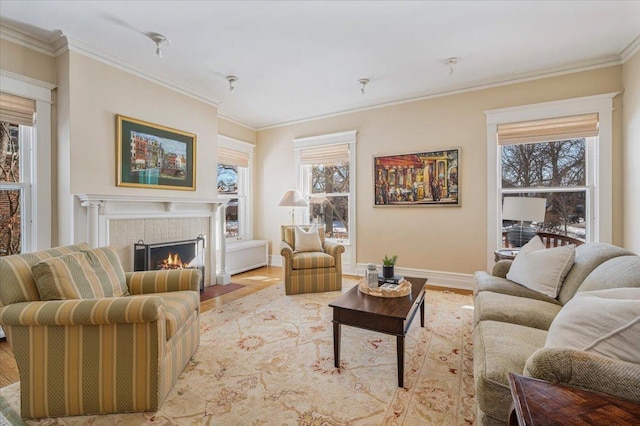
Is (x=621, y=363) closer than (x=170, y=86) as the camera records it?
Yes

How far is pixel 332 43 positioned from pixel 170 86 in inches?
85.7

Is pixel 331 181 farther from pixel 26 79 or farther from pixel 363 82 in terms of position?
pixel 26 79

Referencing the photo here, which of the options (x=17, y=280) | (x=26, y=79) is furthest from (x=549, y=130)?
(x=26, y=79)

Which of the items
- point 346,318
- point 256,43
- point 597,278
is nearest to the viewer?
point 597,278

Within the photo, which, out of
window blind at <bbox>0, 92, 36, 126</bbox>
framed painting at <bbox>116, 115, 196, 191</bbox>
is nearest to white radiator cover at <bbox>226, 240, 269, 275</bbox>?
framed painting at <bbox>116, 115, 196, 191</bbox>

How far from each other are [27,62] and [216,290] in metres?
3.09

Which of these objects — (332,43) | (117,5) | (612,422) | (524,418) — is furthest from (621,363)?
(117,5)

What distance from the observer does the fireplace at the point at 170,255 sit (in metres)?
3.38

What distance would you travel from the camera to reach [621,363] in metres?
0.98

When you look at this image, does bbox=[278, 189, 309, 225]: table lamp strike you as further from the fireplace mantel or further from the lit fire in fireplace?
the lit fire in fireplace

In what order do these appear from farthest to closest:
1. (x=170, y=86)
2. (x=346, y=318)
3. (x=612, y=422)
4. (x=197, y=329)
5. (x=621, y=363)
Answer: (x=170, y=86) < (x=197, y=329) < (x=346, y=318) < (x=621, y=363) < (x=612, y=422)

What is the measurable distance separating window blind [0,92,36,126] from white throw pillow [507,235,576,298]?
4633mm

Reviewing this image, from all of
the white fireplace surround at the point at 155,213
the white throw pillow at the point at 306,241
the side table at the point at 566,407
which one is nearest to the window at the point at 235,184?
the white fireplace surround at the point at 155,213

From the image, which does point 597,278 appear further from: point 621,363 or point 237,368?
point 237,368
